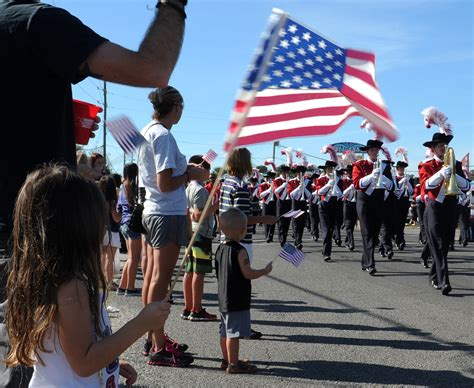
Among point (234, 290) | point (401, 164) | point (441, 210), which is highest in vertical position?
point (401, 164)

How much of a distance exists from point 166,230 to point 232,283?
712mm

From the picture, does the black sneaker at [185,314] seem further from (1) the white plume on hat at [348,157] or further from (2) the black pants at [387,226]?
(1) the white plume on hat at [348,157]

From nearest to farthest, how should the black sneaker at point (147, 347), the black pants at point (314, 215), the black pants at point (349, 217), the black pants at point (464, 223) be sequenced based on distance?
1. the black sneaker at point (147, 347)
2. the black pants at point (349, 217)
3. the black pants at point (464, 223)
4. the black pants at point (314, 215)

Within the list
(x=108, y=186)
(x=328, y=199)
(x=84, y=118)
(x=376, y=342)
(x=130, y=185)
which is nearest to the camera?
(x=84, y=118)

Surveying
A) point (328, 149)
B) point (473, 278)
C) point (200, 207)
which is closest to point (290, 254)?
point (200, 207)

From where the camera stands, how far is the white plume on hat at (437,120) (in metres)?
8.88

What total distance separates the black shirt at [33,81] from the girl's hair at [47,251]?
23 cm

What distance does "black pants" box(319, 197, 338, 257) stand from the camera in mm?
12906

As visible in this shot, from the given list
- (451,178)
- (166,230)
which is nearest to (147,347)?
(166,230)

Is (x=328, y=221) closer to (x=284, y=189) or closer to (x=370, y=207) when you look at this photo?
(x=370, y=207)

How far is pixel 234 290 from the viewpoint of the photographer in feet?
15.5

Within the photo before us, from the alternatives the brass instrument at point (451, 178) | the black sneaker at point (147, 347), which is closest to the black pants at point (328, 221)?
the brass instrument at point (451, 178)

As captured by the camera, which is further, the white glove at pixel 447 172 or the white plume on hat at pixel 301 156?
the white plume on hat at pixel 301 156

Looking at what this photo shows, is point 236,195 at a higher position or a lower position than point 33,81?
lower
